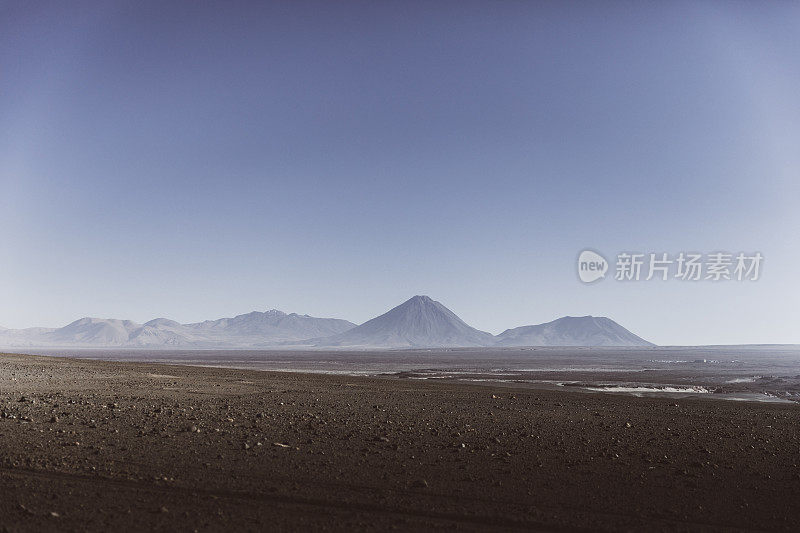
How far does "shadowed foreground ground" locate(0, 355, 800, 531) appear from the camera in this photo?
8.34m

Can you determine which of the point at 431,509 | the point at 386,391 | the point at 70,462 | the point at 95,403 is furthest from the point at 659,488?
the point at 386,391

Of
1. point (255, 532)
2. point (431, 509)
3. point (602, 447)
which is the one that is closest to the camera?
point (255, 532)

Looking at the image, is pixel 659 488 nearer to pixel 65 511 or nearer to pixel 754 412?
pixel 65 511

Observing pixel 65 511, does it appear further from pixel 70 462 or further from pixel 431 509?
pixel 431 509

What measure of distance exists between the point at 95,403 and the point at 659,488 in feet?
53.5

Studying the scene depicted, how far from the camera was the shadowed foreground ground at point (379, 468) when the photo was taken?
834 centimetres

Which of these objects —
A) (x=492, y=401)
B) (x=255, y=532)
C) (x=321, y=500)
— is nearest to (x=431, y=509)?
(x=321, y=500)

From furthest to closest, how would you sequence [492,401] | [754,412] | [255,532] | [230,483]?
1. [492,401]
2. [754,412]
3. [230,483]
4. [255,532]

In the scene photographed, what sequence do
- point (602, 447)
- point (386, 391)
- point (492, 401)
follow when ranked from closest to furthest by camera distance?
point (602, 447), point (492, 401), point (386, 391)

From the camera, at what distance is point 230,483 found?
9758 mm

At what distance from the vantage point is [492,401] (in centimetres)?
2403

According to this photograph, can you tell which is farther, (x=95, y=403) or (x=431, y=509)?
(x=95, y=403)

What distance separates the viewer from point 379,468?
11133 millimetres

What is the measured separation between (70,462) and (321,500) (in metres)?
5.07
